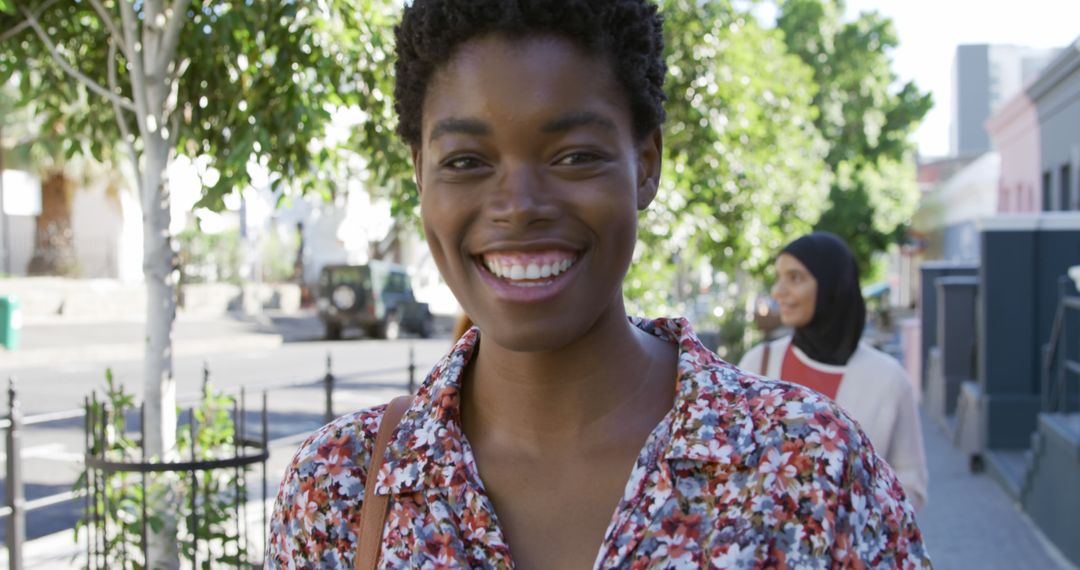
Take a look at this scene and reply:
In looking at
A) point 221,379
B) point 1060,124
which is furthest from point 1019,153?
point 221,379

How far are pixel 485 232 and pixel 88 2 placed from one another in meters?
3.87

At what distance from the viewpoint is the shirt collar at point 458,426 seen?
4.85ft

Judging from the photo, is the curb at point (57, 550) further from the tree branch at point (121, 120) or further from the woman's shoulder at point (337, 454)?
the woman's shoulder at point (337, 454)

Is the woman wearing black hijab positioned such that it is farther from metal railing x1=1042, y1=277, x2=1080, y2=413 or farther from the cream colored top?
metal railing x1=1042, y1=277, x2=1080, y2=413

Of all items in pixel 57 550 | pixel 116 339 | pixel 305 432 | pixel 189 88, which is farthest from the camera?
pixel 116 339

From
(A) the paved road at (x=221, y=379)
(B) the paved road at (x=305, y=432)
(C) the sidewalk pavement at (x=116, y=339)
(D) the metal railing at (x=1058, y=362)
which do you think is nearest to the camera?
(B) the paved road at (x=305, y=432)

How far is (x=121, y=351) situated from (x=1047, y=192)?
1745cm

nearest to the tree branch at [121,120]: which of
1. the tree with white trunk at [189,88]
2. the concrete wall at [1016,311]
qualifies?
the tree with white trunk at [189,88]

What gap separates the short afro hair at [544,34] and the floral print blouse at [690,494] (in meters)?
0.41

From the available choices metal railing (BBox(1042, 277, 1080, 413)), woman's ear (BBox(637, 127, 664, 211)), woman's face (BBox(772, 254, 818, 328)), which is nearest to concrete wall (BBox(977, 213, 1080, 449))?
metal railing (BBox(1042, 277, 1080, 413))

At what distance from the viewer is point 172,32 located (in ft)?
14.3

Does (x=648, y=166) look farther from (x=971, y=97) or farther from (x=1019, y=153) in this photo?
(x=971, y=97)

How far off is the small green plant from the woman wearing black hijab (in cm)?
218

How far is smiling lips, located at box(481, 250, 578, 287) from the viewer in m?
1.53
